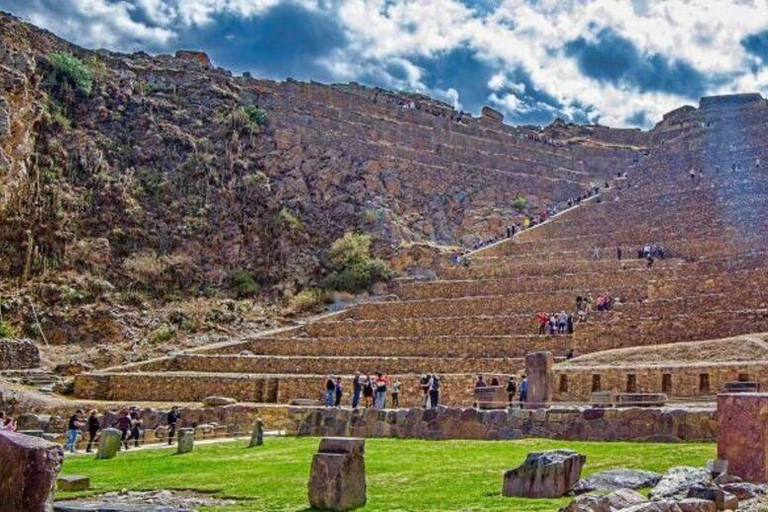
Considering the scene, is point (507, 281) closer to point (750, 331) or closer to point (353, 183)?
point (750, 331)

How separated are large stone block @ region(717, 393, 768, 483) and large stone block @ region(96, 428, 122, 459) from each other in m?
14.5

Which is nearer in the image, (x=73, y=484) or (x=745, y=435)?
(x=745, y=435)

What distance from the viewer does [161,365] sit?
39.6m

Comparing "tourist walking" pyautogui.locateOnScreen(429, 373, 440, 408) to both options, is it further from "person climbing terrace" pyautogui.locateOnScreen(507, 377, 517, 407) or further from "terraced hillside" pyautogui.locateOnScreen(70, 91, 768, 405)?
"terraced hillside" pyautogui.locateOnScreen(70, 91, 768, 405)

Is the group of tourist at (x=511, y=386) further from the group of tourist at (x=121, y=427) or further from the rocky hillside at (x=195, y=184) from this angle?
the rocky hillside at (x=195, y=184)

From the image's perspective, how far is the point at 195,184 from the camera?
5616cm

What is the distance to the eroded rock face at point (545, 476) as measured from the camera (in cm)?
1219

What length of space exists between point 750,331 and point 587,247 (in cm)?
2017

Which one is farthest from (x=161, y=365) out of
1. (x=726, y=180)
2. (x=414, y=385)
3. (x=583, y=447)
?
(x=726, y=180)

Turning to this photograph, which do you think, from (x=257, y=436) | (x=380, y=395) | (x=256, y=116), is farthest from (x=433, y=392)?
(x=256, y=116)

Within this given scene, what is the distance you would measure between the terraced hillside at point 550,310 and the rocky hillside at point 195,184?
7031 mm

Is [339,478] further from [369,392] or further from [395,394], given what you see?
[395,394]

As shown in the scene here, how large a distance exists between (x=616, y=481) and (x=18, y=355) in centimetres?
3278

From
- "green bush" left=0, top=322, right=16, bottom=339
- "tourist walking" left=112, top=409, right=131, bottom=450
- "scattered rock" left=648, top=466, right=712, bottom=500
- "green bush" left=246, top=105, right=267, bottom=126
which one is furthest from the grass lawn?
"green bush" left=246, top=105, right=267, bottom=126
